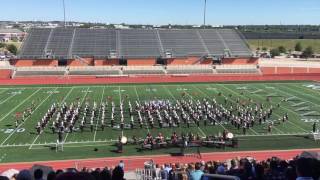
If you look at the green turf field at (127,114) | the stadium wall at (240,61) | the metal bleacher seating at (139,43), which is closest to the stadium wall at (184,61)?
the metal bleacher seating at (139,43)

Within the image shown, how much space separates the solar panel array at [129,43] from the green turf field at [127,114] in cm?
1553

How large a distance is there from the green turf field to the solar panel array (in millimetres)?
15534

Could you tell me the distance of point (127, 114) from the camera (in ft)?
92.6

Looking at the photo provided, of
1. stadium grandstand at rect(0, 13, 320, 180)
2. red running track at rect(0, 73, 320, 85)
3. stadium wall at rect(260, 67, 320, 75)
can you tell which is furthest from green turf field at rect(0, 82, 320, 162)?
stadium wall at rect(260, 67, 320, 75)

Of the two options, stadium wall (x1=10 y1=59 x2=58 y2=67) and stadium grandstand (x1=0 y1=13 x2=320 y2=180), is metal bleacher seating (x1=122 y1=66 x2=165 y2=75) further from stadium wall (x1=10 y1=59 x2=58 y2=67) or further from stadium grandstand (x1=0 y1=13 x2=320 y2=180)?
stadium wall (x1=10 y1=59 x2=58 y2=67)

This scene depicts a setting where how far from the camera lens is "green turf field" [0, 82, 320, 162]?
21062mm

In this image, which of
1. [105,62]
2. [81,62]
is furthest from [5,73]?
[105,62]

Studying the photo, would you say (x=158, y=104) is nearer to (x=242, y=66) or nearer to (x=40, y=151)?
(x=40, y=151)

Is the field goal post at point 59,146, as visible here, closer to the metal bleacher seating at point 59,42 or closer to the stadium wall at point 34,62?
the stadium wall at point 34,62

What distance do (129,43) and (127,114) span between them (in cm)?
3304

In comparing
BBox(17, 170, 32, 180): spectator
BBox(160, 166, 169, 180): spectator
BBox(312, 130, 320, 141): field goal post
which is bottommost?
BBox(312, 130, 320, 141): field goal post

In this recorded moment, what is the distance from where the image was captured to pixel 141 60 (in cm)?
5541

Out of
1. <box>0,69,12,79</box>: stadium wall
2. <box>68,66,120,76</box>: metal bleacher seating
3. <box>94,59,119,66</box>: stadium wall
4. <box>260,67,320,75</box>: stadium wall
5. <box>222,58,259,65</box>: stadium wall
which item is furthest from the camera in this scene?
<box>222,58,259,65</box>: stadium wall

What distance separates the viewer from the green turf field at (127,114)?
21.1m
